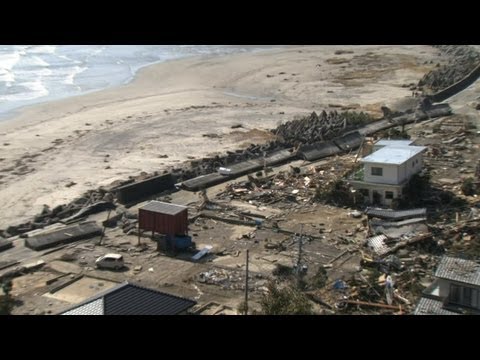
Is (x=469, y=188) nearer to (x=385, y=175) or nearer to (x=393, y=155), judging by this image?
(x=393, y=155)

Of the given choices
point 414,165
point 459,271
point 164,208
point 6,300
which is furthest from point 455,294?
point 414,165

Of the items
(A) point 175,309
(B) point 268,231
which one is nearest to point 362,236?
(B) point 268,231

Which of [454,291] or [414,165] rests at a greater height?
[414,165]

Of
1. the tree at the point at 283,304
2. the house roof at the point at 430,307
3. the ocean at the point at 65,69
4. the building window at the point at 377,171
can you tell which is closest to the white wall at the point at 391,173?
the building window at the point at 377,171

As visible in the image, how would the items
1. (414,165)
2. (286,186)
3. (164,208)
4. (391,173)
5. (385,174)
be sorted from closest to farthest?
(164,208) < (391,173) < (385,174) < (414,165) < (286,186)

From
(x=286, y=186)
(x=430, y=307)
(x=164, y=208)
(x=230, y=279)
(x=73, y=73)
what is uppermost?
(x=73, y=73)

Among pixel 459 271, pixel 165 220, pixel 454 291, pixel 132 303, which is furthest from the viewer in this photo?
pixel 165 220

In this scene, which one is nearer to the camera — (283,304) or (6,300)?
(283,304)
